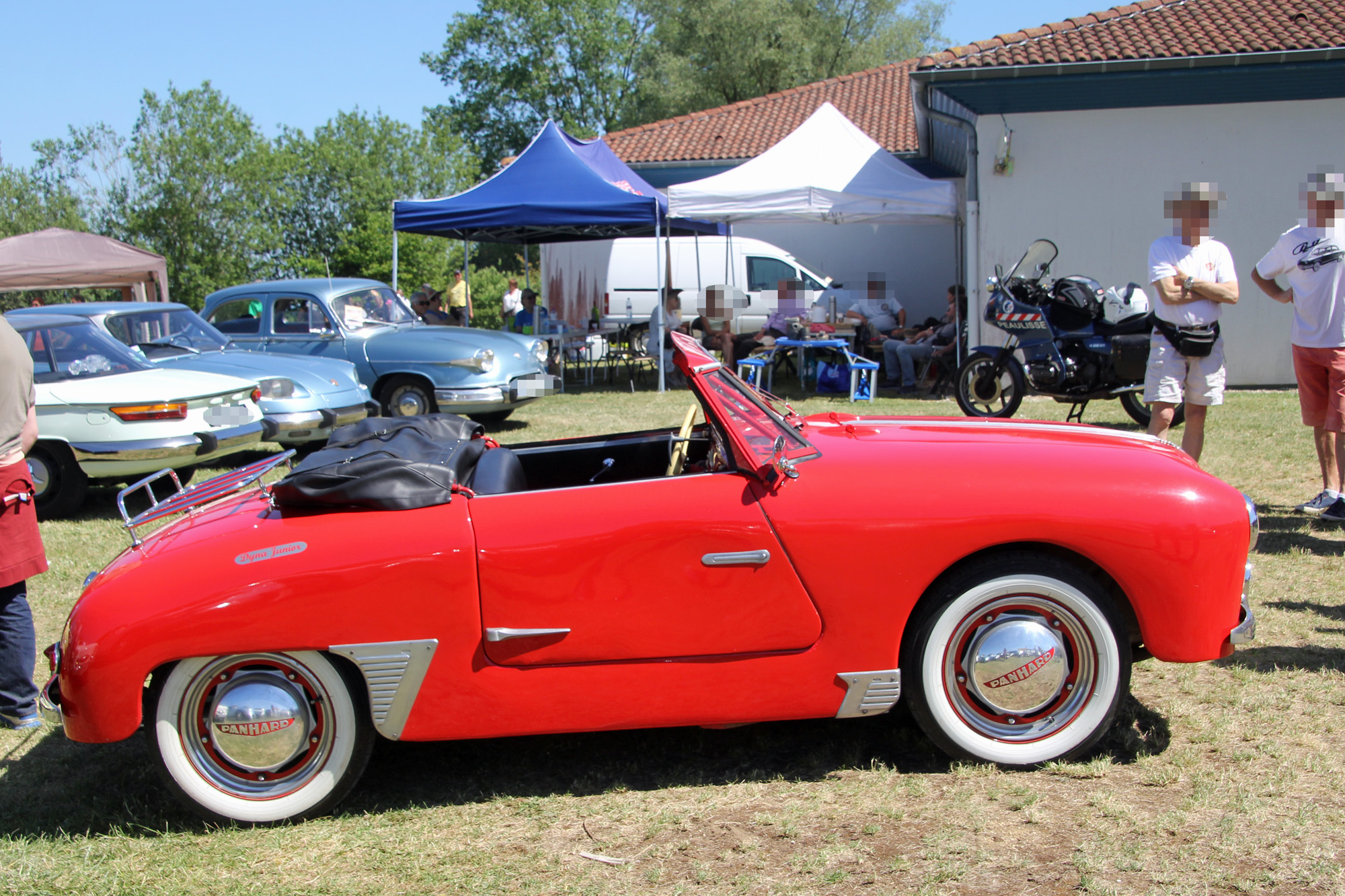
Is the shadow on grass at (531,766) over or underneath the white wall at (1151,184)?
underneath

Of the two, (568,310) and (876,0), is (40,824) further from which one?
(876,0)

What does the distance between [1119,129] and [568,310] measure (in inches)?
493

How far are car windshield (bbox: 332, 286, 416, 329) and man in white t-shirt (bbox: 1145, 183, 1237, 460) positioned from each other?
773 centimetres

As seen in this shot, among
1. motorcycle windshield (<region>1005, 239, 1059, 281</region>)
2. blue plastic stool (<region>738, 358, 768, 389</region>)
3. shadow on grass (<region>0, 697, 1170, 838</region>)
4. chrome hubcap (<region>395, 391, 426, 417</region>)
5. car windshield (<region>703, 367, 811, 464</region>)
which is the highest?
motorcycle windshield (<region>1005, 239, 1059, 281</region>)

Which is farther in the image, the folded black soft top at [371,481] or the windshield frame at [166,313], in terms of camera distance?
the windshield frame at [166,313]

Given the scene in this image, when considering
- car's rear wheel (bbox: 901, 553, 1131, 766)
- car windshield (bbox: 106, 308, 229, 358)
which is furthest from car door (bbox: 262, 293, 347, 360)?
car's rear wheel (bbox: 901, 553, 1131, 766)

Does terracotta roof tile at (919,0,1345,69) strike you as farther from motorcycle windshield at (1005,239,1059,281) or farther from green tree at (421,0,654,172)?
green tree at (421,0,654,172)

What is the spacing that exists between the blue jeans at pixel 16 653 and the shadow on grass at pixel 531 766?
0.84 ft

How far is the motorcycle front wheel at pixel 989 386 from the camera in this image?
9867mm

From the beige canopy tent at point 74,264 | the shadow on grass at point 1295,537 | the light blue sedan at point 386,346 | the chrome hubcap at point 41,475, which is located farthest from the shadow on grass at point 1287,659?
the beige canopy tent at point 74,264

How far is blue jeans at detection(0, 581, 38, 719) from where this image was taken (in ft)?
12.2

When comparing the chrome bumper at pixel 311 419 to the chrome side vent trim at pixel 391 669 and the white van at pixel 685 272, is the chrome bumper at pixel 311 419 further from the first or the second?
the white van at pixel 685 272

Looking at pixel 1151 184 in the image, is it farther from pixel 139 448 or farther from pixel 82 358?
pixel 82 358

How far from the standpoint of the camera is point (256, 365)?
8711 mm
